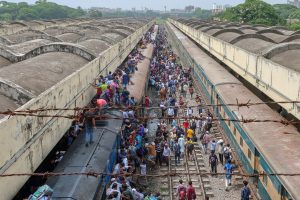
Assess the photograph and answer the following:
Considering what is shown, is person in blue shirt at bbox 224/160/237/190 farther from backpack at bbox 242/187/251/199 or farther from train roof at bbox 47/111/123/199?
train roof at bbox 47/111/123/199

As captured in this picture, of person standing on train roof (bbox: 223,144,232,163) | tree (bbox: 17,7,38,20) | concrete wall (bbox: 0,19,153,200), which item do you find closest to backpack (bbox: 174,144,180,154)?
person standing on train roof (bbox: 223,144,232,163)

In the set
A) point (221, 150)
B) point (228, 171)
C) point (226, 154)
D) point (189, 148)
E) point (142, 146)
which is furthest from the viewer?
point (189, 148)

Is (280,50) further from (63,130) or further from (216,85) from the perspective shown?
(63,130)

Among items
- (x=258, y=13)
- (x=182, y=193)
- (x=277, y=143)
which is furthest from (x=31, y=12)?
(x=277, y=143)

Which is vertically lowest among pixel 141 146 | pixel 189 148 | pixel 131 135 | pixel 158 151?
pixel 189 148

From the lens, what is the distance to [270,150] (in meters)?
10.7

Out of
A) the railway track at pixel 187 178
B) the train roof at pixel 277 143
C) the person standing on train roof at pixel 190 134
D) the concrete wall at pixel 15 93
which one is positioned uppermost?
the concrete wall at pixel 15 93

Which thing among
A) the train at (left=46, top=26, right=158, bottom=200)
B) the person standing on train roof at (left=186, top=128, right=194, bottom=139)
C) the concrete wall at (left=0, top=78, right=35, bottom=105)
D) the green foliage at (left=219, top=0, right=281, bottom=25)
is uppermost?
the green foliage at (left=219, top=0, right=281, bottom=25)

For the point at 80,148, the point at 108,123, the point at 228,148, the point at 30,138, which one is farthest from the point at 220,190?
the point at 30,138

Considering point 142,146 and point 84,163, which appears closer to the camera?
point 84,163

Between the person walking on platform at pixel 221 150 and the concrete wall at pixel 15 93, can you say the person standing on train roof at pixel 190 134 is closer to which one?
the person walking on platform at pixel 221 150

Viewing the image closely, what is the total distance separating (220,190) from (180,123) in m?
8.66

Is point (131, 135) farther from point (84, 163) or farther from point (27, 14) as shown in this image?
point (27, 14)

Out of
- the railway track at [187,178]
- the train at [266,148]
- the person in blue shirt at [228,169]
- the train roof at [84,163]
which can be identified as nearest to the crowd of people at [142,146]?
the person in blue shirt at [228,169]
